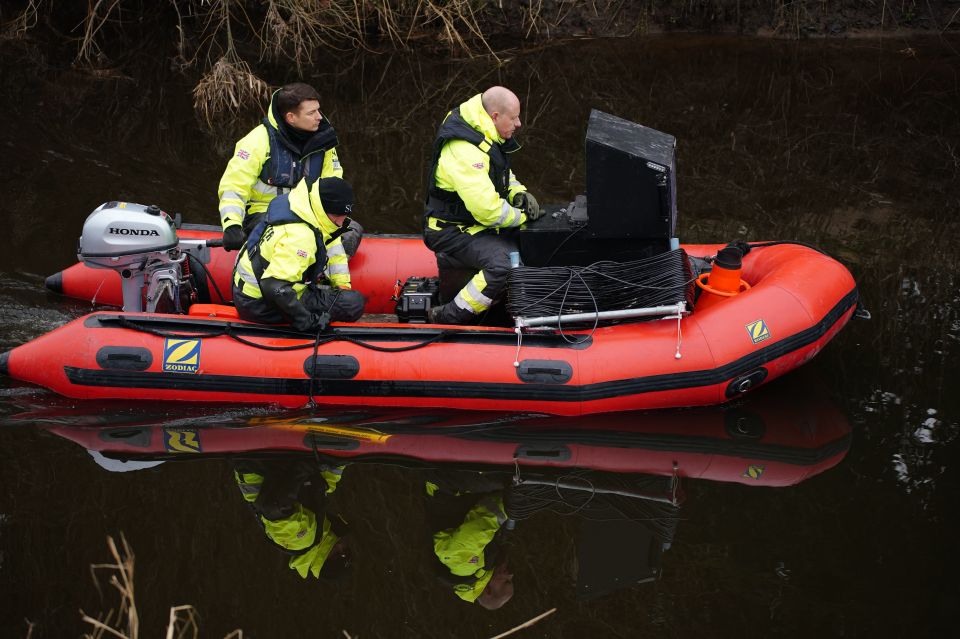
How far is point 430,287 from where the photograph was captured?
538 centimetres

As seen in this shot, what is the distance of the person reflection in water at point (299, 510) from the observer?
4.14m

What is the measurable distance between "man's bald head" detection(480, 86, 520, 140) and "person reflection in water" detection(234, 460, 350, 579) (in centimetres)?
179

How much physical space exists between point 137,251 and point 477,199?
1769 millimetres

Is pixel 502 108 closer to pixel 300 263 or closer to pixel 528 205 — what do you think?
pixel 528 205

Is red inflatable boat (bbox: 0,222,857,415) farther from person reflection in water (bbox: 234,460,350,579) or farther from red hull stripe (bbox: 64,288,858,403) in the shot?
person reflection in water (bbox: 234,460,350,579)

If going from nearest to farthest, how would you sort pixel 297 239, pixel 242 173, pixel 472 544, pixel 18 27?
pixel 472 544 → pixel 297 239 → pixel 242 173 → pixel 18 27

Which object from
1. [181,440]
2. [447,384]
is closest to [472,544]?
[447,384]

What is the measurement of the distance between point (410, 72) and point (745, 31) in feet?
11.9

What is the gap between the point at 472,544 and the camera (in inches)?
167

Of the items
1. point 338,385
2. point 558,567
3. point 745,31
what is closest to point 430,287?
point 338,385

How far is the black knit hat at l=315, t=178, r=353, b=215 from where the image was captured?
4480 mm

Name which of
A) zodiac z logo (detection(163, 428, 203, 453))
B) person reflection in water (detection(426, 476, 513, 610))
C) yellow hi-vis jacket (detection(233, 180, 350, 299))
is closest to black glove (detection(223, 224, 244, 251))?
yellow hi-vis jacket (detection(233, 180, 350, 299))

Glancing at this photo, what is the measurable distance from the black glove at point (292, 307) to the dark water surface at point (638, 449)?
0.56 metres

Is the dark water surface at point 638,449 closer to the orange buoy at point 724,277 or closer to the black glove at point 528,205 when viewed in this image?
the orange buoy at point 724,277
